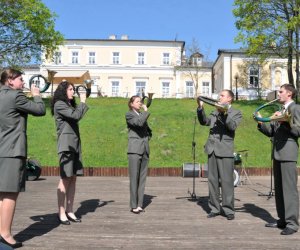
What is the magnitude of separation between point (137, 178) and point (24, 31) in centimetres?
2312

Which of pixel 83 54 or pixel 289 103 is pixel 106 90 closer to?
pixel 83 54

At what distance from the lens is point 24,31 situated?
1078 inches

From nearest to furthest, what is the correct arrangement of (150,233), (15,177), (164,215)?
(15,177) < (150,233) < (164,215)

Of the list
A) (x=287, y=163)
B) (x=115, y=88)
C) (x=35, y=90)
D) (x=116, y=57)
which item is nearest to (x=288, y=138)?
(x=287, y=163)

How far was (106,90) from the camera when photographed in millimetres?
57875

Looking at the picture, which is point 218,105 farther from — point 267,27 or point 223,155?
point 267,27

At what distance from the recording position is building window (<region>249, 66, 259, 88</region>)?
161 feet

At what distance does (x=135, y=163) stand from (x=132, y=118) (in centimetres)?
73

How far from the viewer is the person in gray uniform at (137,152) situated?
6.73 metres

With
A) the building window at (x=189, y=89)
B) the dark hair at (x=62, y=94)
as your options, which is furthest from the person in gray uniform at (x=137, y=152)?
the building window at (x=189, y=89)

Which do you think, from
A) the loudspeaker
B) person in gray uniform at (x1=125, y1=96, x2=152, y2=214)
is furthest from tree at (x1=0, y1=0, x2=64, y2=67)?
person in gray uniform at (x1=125, y1=96, x2=152, y2=214)

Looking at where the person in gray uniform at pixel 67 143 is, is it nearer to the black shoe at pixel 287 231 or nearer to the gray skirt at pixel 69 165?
the gray skirt at pixel 69 165

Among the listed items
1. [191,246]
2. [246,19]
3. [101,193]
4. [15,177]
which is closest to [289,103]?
[191,246]

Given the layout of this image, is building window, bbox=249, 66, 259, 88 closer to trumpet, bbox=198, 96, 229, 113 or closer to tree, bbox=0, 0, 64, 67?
tree, bbox=0, 0, 64, 67
